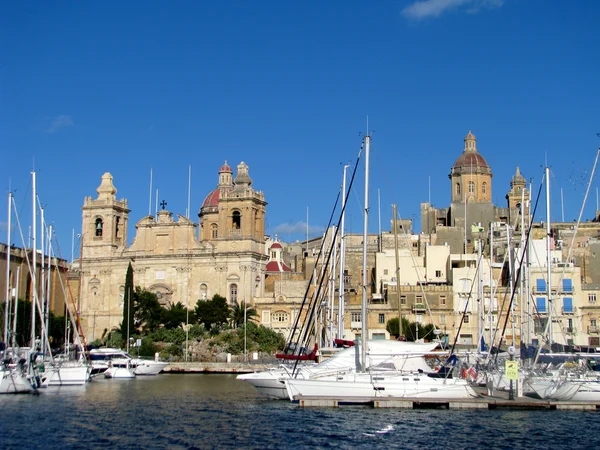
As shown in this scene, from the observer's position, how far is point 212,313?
236ft

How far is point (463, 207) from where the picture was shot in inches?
3442

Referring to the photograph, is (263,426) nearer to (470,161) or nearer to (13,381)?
(13,381)

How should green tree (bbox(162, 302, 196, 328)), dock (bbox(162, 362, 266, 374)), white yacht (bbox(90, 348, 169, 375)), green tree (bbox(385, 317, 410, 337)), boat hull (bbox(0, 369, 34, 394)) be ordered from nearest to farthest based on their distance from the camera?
boat hull (bbox(0, 369, 34, 394)) → white yacht (bbox(90, 348, 169, 375)) → dock (bbox(162, 362, 266, 374)) → green tree (bbox(385, 317, 410, 337)) → green tree (bbox(162, 302, 196, 328))

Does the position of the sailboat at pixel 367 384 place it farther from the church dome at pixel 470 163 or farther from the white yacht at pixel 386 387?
the church dome at pixel 470 163

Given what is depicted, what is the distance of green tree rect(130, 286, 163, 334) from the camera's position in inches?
2869

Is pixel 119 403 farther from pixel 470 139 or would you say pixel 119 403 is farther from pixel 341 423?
pixel 470 139

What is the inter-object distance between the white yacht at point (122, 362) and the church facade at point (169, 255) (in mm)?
18133

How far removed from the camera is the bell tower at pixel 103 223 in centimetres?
8306

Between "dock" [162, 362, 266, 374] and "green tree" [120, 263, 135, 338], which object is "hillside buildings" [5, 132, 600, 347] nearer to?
"green tree" [120, 263, 135, 338]

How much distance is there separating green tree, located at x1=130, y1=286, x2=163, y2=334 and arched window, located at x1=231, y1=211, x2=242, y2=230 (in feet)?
33.3

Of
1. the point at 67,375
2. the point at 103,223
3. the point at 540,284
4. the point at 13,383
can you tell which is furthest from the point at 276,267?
the point at 13,383

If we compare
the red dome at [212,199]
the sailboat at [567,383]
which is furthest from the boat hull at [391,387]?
the red dome at [212,199]

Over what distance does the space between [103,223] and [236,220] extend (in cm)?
1240

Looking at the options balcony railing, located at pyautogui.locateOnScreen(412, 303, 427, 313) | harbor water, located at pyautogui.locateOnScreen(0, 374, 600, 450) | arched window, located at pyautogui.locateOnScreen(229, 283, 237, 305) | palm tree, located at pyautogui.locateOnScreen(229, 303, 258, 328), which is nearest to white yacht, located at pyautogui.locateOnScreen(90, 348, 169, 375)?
palm tree, located at pyautogui.locateOnScreen(229, 303, 258, 328)
